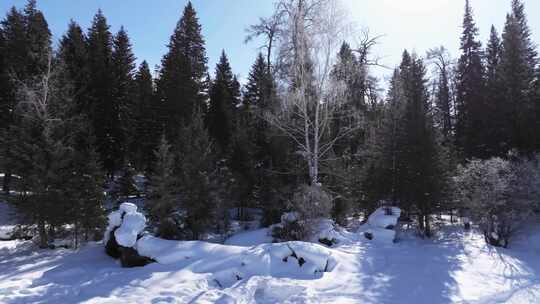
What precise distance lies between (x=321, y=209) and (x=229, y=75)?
22.7 m

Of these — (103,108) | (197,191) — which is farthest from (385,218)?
(103,108)

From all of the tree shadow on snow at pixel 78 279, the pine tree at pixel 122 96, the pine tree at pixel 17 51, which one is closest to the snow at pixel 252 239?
the tree shadow on snow at pixel 78 279

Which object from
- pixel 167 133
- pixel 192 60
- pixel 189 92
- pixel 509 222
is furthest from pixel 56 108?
pixel 509 222

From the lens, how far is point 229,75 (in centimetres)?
3222

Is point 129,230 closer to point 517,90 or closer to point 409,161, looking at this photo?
point 409,161

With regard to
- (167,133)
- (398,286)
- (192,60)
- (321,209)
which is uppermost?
(192,60)

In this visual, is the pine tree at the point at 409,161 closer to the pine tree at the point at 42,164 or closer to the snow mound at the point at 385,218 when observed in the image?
the snow mound at the point at 385,218

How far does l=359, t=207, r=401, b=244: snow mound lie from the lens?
47.6 feet

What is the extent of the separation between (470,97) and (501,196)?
14486mm

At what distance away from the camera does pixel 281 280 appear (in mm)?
7941

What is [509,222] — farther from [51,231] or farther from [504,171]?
[51,231]

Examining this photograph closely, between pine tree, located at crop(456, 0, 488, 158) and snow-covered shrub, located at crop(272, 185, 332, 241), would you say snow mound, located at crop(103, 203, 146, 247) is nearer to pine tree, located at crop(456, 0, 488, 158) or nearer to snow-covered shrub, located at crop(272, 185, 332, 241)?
snow-covered shrub, located at crop(272, 185, 332, 241)

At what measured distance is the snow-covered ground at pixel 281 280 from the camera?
7.23m

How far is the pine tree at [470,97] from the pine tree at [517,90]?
184cm
